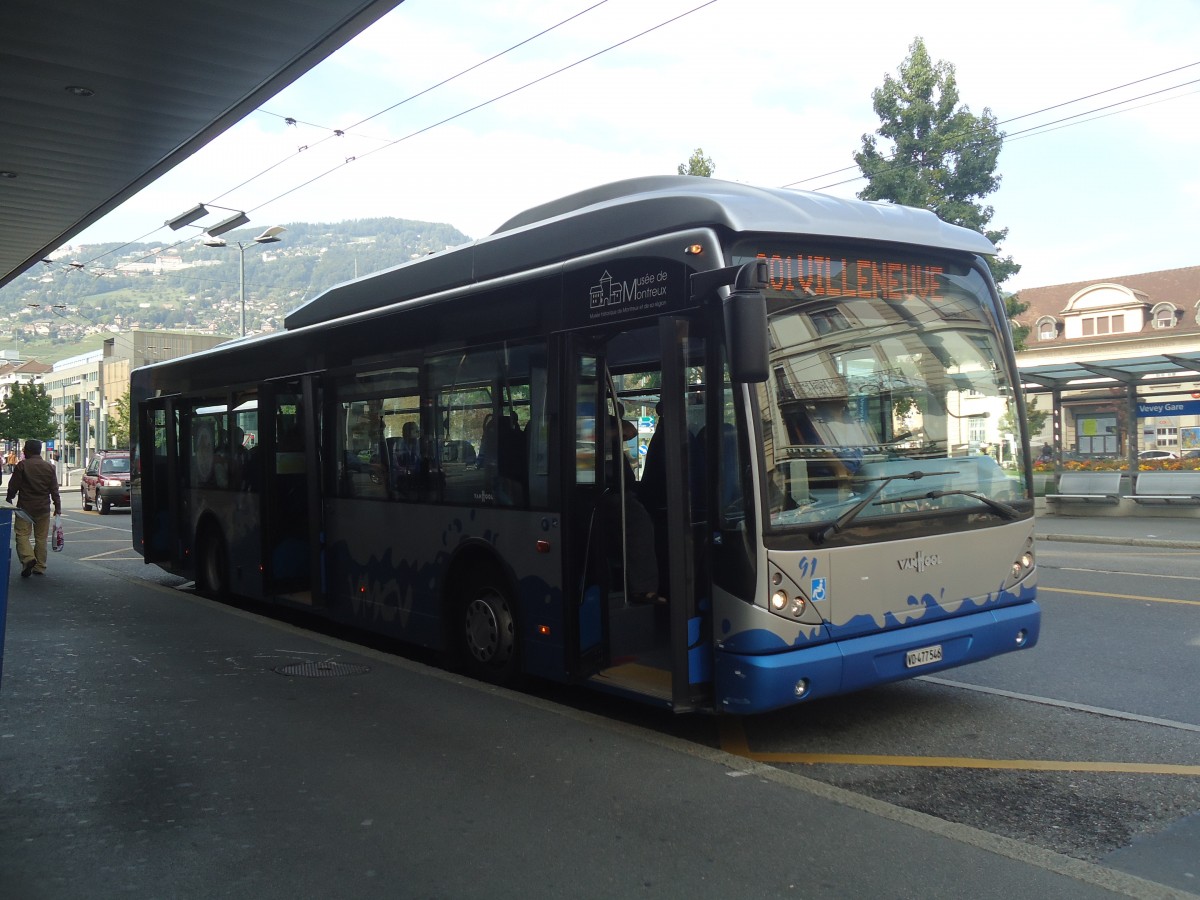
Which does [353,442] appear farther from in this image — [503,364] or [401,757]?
[401,757]

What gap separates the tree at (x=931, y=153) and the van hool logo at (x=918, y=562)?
23.8 m

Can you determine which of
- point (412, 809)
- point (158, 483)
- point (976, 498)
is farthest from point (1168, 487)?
point (412, 809)

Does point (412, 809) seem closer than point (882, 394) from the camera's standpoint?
Yes

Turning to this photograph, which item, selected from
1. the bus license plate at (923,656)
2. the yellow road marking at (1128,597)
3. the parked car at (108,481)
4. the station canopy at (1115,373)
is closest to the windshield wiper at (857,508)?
the bus license plate at (923,656)

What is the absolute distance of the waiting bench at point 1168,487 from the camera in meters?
21.1

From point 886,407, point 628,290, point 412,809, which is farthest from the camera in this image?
point 628,290

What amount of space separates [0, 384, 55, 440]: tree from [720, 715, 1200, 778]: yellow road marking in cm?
7001

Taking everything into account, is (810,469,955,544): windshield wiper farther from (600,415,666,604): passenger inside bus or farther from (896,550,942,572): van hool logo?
(600,415,666,604): passenger inside bus

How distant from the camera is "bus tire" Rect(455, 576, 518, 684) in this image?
7.30 metres

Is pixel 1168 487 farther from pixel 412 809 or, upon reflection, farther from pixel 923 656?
pixel 412 809

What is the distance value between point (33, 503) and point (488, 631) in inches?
407

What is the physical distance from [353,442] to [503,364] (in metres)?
2.45

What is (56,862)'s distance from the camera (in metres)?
4.45

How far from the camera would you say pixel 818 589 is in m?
5.69
